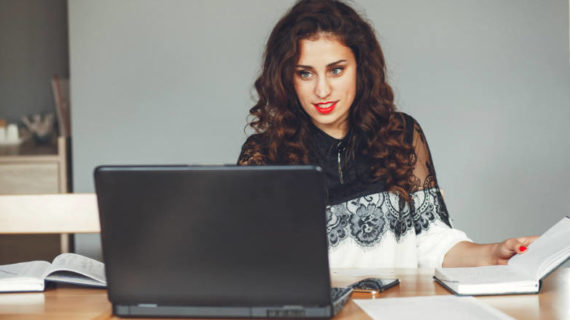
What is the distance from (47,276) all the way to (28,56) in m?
2.71

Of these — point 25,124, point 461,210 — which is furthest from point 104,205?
point 25,124

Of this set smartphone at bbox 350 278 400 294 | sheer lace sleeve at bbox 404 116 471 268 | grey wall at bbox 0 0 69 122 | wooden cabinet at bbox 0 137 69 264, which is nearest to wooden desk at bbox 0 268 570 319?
smartphone at bbox 350 278 400 294

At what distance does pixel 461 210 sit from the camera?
8.69ft

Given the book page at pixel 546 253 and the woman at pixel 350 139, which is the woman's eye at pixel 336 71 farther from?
the book page at pixel 546 253

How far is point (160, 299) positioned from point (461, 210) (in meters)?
1.98

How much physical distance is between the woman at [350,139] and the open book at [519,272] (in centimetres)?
33

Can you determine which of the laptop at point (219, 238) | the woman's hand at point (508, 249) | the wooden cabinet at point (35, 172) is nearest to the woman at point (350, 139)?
the woman's hand at point (508, 249)

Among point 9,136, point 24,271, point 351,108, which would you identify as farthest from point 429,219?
point 9,136

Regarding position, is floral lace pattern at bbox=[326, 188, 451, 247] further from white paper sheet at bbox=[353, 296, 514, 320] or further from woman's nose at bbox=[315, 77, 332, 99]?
white paper sheet at bbox=[353, 296, 514, 320]

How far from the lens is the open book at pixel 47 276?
116 cm

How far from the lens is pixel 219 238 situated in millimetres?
861

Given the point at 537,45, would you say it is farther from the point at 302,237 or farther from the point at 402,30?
the point at 302,237

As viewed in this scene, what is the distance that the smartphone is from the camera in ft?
3.50

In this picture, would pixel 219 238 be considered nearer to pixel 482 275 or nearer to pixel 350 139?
pixel 482 275
